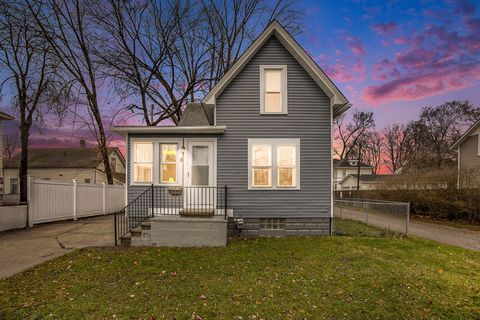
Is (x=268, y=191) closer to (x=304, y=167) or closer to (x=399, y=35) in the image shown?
(x=304, y=167)

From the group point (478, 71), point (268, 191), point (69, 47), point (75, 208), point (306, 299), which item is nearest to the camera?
point (306, 299)

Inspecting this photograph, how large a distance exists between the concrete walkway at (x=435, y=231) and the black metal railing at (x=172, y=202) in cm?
654

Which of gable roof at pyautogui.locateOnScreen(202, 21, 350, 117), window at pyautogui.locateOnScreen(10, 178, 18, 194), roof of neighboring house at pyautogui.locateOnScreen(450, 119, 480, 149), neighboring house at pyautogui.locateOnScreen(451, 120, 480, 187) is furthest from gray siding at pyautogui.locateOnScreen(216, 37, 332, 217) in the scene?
window at pyautogui.locateOnScreen(10, 178, 18, 194)

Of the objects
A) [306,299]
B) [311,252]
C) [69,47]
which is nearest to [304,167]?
[311,252]

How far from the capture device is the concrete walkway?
9234mm

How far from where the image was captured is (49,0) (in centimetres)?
1482

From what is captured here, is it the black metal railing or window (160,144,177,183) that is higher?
window (160,144,177,183)

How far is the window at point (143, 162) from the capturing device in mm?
9289

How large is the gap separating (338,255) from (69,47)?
18872mm

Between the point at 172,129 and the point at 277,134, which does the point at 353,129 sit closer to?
the point at 277,134

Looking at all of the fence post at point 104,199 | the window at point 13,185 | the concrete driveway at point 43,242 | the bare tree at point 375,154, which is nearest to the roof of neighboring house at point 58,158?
the window at point 13,185

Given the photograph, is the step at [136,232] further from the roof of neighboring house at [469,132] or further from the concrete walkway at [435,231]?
the roof of neighboring house at [469,132]

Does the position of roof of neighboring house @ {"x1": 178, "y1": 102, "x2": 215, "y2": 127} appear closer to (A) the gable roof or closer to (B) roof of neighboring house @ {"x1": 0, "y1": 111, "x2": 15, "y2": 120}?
(A) the gable roof

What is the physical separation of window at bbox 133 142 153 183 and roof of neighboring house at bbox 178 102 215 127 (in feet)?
5.87
